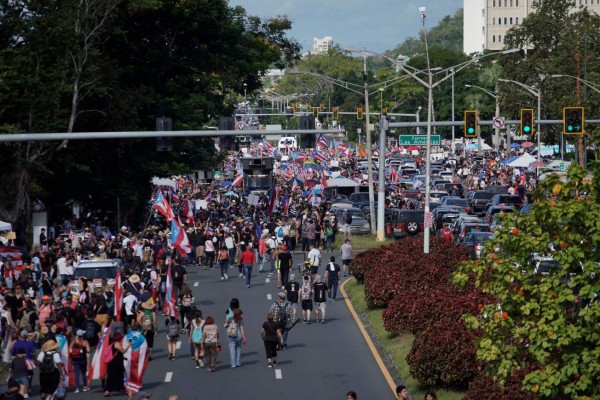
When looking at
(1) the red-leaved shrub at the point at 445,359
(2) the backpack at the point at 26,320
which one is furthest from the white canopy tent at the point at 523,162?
(1) the red-leaved shrub at the point at 445,359

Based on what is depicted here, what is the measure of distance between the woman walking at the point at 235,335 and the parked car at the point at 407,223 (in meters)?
28.2

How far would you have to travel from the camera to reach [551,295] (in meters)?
18.2

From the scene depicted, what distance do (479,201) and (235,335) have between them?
43207mm

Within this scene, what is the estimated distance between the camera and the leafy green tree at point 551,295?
17906 mm

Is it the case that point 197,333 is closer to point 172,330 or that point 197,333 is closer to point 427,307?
point 172,330

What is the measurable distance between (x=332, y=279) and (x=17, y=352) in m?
14.6

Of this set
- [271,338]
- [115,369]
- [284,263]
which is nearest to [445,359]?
[271,338]

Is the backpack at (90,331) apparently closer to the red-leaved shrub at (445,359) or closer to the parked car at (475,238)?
the red-leaved shrub at (445,359)

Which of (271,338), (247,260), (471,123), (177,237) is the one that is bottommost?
(271,338)

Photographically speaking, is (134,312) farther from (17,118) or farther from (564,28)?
(564,28)

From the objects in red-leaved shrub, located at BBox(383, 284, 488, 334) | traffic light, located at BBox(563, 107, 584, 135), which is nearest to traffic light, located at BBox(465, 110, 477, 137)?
traffic light, located at BBox(563, 107, 584, 135)

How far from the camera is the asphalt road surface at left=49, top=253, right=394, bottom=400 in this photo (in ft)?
90.2

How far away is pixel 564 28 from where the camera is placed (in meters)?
102

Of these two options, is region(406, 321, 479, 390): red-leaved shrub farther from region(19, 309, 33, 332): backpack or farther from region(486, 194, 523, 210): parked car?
region(486, 194, 523, 210): parked car
